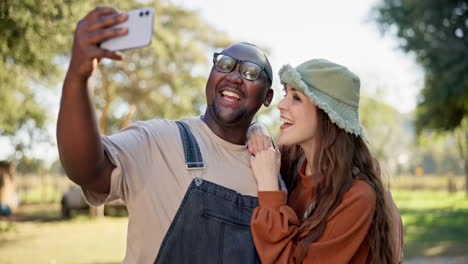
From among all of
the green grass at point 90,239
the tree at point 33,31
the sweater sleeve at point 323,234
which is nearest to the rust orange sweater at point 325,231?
the sweater sleeve at point 323,234

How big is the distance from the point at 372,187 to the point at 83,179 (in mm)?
1533

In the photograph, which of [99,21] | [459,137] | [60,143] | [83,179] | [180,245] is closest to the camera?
[99,21]

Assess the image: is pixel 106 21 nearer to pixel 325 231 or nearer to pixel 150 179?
pixel 150 179

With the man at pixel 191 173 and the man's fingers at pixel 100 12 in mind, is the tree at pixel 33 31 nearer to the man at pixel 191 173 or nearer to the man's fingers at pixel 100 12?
the man at pixel 191 173

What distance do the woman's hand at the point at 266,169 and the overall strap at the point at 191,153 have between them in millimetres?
320

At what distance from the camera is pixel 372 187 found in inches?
108

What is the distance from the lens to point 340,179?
2.71m

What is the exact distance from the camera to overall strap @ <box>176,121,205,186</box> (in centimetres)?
250

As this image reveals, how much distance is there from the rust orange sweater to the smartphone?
4.25 ft

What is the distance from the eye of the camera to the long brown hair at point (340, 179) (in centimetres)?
264

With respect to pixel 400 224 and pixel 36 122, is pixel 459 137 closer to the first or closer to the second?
pixel 36 122

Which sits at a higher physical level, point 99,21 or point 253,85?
point 99,21

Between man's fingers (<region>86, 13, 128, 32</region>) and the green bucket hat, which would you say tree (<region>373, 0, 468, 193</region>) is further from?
man's fingers (<region>86, 13, 128, 32</region>)

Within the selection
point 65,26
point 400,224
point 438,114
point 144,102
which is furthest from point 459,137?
point 400,224
